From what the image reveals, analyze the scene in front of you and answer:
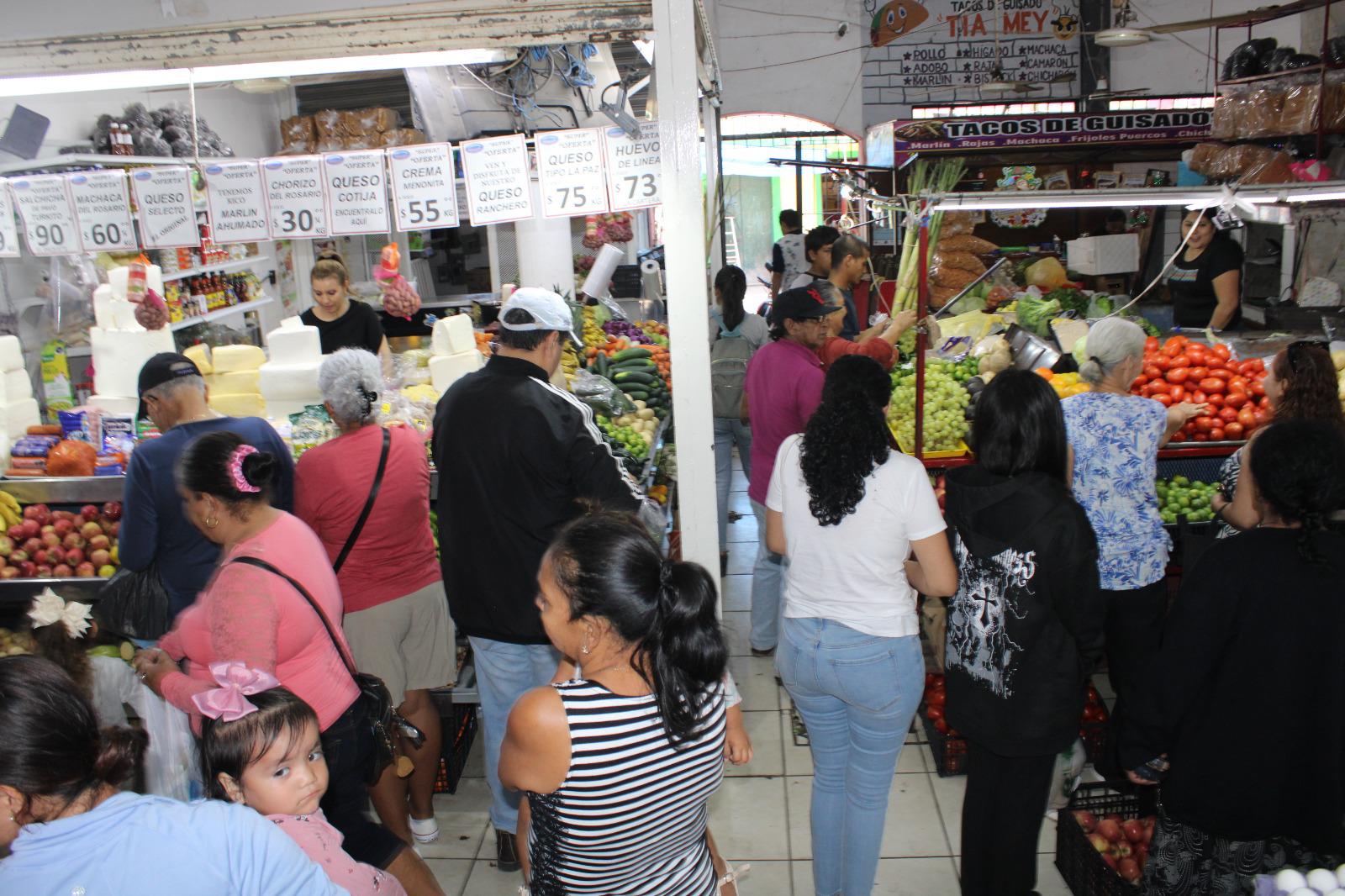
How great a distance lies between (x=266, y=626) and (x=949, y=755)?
110 inches

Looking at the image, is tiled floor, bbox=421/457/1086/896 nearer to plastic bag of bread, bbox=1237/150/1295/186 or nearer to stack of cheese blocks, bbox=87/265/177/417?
stack of cheese blocks, bbox=87/265/177/417

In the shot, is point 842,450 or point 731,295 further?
point 731,295

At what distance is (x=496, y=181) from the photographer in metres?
3.96

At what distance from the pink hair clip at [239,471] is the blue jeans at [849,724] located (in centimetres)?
160

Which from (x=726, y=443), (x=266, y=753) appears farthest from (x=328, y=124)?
(x=266, y=753)

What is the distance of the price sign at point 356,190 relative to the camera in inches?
160

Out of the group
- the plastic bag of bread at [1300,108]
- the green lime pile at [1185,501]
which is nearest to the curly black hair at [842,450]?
the green lime pile at [1185,501]

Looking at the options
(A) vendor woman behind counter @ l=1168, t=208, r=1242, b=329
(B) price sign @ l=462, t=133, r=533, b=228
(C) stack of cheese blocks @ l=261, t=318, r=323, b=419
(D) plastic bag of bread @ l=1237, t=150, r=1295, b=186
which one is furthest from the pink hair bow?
(D) plastic bag of bread @ l=1237, t=150, r=1295, b=186

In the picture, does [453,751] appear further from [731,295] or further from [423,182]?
[731,295]

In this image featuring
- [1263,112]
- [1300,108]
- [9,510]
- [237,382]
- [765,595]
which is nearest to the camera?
[9,510]

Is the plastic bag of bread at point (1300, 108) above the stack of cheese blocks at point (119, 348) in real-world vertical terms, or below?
above

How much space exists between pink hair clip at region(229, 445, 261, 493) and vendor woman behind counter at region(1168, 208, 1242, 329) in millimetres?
5844

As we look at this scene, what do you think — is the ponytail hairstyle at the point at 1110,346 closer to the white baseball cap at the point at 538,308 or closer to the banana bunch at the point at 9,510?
the white baseball cap at the point at 538,308

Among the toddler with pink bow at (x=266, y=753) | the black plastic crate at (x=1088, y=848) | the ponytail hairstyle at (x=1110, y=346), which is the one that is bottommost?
the black plastic crate at (x=1088, y=848)
